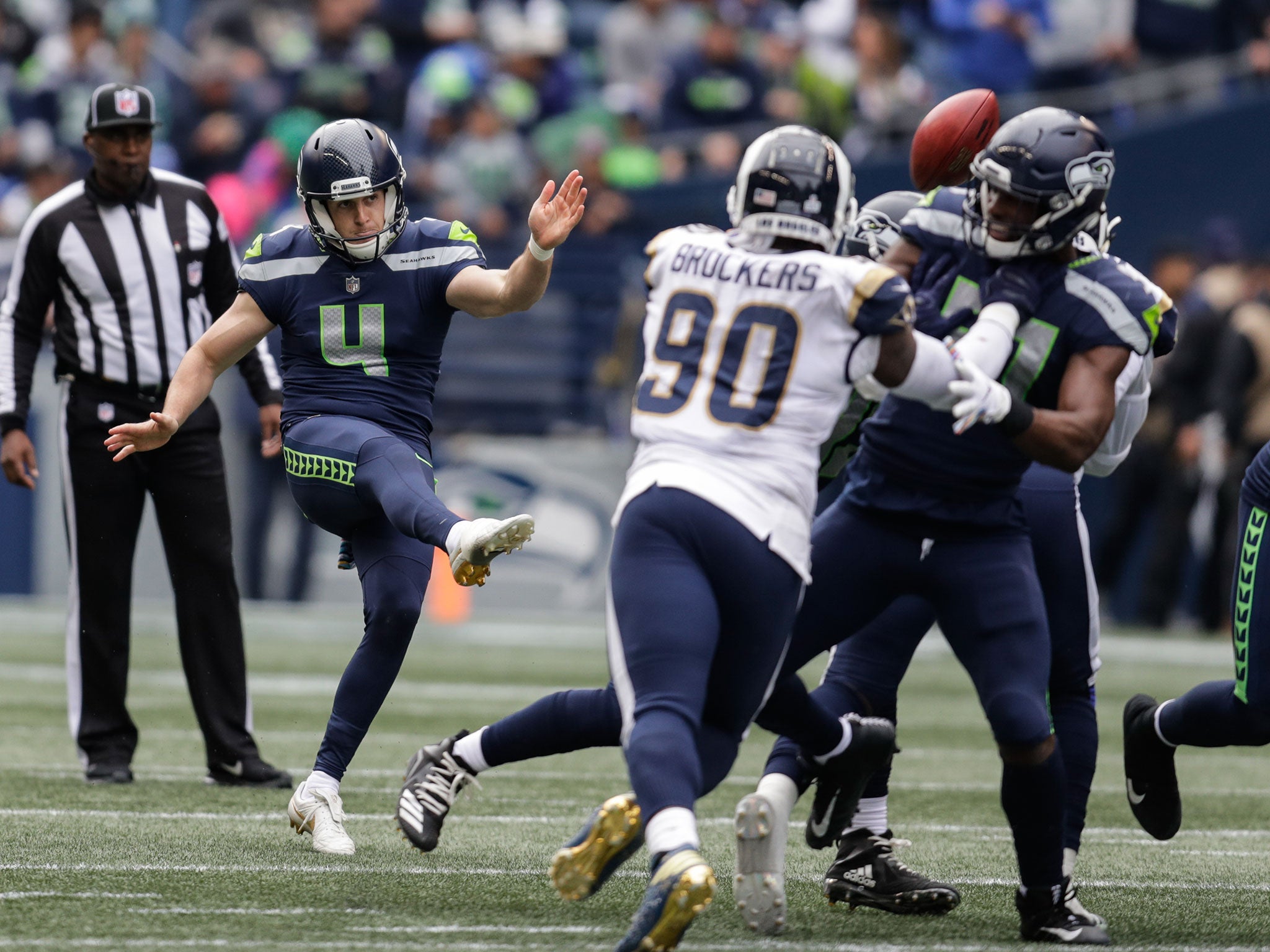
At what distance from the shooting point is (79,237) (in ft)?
20.6

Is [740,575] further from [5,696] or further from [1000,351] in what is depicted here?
[5,696]

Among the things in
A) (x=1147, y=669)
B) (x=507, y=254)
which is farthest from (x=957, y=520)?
(x=507, y=254)

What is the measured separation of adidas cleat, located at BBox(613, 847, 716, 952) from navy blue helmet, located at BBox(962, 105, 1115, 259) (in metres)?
1.53

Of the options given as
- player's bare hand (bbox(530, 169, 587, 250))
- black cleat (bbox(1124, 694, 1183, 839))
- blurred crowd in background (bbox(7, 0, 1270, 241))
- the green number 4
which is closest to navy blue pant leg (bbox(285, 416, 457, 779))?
the green number 4

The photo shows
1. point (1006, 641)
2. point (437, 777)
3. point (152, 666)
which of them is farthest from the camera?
point (152, 666)

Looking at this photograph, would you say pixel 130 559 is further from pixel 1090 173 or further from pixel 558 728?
pixel 1090 173

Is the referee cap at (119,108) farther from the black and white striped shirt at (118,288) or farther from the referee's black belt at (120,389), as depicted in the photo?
the referee's black belt at (120,389)

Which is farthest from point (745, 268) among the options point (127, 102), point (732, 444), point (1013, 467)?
point (127, 102)

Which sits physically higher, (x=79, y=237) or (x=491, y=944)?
(x=79, y=237)

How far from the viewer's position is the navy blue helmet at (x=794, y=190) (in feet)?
12.7

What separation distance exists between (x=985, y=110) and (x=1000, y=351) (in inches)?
46.0

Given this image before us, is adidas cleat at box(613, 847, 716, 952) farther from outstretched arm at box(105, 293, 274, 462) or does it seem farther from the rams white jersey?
outstretched arm at box(105, 293, 274, 462)

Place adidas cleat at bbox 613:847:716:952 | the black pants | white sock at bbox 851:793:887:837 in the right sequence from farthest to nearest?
the black pants, white sock at bbox 851:793:887:837, adidas cleat at bbox 613:847:716:952

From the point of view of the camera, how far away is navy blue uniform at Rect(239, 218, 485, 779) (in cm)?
492
